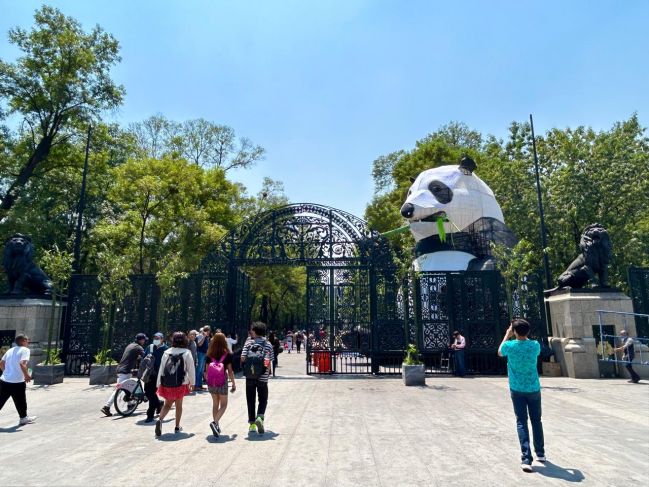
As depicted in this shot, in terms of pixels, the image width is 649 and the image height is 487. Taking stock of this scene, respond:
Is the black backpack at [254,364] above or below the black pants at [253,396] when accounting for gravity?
above

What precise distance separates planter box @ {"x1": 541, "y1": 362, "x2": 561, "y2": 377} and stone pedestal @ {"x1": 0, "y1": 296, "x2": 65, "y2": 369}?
48.1ft

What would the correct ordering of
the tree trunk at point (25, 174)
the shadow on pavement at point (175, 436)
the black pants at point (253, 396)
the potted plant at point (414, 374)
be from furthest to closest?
the tree trunk at point (25, 174) < the potted plant at point (414, 374) < the black pants at point (253, 396) < the shadow on pavement at point (175, 436)

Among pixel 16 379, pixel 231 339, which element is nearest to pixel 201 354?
pixel 231 339

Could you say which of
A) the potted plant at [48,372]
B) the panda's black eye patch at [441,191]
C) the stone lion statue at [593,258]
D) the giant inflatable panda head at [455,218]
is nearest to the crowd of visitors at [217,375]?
the potted plant at [48,372]

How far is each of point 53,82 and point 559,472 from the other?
74.2 ft

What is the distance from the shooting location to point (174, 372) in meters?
5.92

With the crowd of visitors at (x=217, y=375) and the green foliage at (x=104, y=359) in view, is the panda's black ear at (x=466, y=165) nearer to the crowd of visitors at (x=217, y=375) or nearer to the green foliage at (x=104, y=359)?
the crowd of visitors at (x=217, y=375)

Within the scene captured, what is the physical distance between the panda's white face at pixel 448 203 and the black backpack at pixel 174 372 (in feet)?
41.8

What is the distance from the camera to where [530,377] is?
4621mm

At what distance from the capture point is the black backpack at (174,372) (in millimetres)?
5910

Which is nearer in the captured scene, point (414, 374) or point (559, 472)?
point (559, 472)

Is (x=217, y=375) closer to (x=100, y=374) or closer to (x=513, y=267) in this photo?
(x=100, y=374)

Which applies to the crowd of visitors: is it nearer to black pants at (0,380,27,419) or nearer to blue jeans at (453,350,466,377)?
black pants at (0,380,27,419)

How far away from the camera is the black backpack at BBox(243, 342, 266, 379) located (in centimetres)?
595
